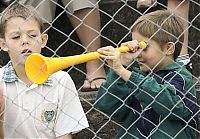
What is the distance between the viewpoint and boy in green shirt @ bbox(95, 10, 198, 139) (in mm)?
3176

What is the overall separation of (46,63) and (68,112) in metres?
0.50

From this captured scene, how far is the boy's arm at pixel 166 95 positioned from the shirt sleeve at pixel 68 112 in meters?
0.29

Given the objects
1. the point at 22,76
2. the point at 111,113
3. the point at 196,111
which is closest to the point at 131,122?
the point at 111,113

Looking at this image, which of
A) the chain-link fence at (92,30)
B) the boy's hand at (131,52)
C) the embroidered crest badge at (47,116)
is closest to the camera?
the boy's hand at (131,52)

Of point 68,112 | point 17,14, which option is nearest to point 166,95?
point 68,112

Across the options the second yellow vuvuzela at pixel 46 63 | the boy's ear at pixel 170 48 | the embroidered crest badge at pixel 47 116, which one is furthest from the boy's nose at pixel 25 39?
the boy's ear at pixel 170 48

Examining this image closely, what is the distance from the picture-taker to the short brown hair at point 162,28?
3268 mm

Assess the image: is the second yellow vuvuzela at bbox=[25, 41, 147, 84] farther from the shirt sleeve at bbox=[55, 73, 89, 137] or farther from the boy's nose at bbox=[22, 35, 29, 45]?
the shirt sleeve at bbox=[55, 73, 89, 137]

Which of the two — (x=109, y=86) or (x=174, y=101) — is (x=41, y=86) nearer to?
(x=109, y=86)

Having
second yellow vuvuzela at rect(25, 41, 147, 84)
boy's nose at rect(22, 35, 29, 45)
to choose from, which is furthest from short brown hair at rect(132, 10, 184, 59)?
boy's nose at rect(22, 35, 29, 45)

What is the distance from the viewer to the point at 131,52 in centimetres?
316

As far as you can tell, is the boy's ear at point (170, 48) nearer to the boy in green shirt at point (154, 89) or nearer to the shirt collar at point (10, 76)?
the boy in green shirt at point (154, 89)

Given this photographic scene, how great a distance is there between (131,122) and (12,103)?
0.54m

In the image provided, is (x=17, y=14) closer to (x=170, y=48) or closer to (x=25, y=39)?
(x=25, y=39)
